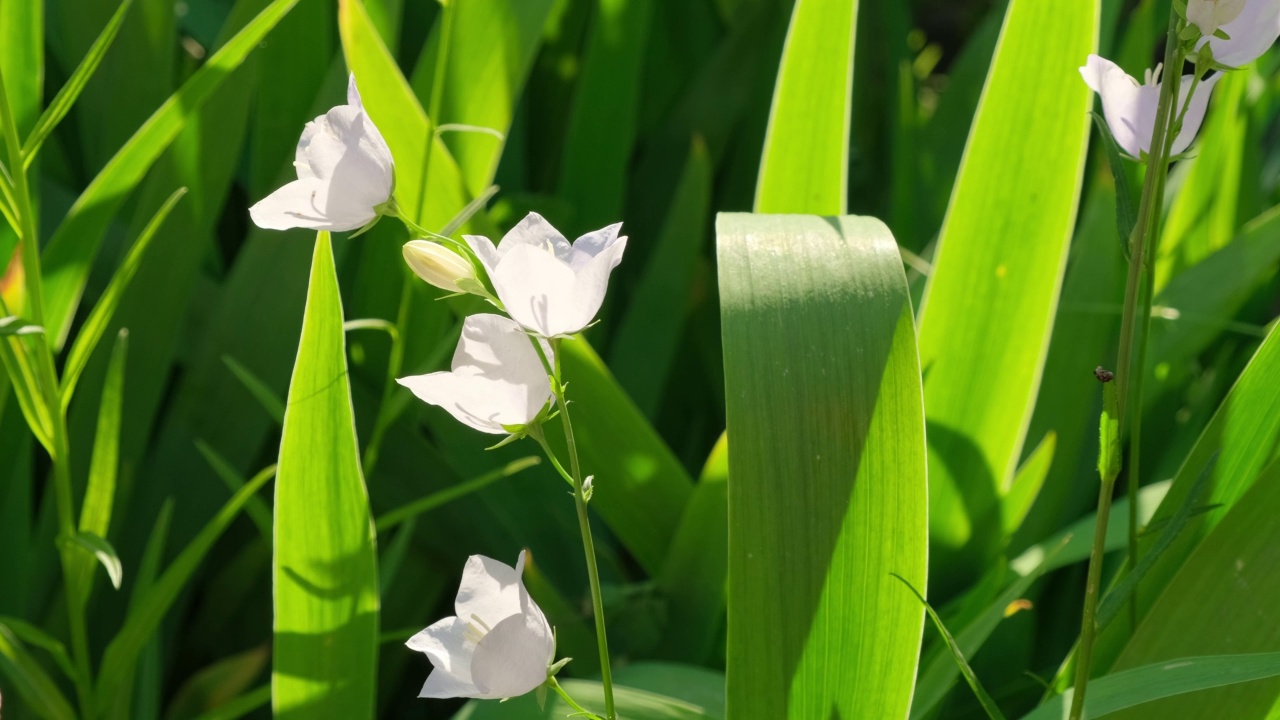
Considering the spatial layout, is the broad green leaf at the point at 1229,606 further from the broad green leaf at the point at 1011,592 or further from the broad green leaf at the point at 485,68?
the broad green leaf at the point at 485,68

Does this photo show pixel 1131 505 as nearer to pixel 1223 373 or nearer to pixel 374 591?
pixel 374 591

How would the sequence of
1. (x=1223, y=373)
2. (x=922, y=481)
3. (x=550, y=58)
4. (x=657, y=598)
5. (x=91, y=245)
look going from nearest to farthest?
(x=922, y=481) < (x=91, y=245) < (x=657, y=598) < (x=1223, y=373) < (x=550, y=58)

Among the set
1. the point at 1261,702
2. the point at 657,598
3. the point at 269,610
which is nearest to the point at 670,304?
the point at 657,598

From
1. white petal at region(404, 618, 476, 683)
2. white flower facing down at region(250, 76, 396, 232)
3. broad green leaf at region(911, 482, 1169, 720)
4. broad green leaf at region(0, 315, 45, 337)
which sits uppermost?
white flower facing down at region(250, 76, 396, 232)

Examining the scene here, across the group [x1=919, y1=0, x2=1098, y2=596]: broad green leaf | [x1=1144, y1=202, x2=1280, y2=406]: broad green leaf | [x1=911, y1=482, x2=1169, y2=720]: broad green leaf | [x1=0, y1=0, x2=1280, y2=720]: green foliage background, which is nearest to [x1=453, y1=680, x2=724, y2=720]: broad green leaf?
[x1=0, y1=0, x2=1280, y2=720]: green foliage background

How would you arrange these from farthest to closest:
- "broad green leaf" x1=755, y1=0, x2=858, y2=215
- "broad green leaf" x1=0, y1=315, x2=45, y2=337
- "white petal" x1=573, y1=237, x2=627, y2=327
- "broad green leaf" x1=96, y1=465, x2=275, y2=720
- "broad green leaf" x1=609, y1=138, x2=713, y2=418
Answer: "broad green leaf" x1=609, y1=138, x2=713, y2=418 < "broad green leaf" x1=755, y1=0, x2=858, y2=215 < "broad green leaf" x1=96, y1=465, x2=275, y2=720 < "broad green leaf" x1=0, y1=315, x2=45, y2=337 < "white petal" x1=573, y1=237, x2=627, y2=327

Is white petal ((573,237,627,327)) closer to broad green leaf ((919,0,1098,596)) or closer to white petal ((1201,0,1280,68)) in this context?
white petal ((1201,0,1280,68))

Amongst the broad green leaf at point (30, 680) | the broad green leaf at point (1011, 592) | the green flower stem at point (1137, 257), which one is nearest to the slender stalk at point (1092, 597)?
the green flower stem at point (1137, 257)

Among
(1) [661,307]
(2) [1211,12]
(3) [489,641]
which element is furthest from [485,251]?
(1) [661,307]
